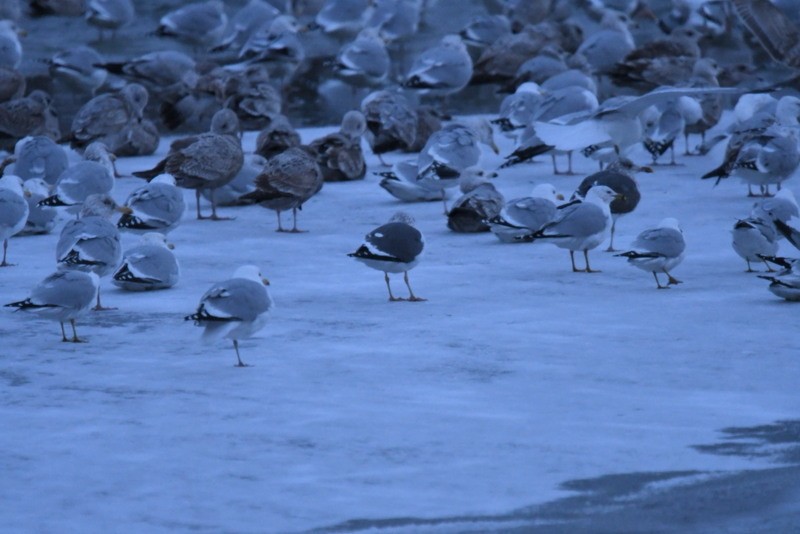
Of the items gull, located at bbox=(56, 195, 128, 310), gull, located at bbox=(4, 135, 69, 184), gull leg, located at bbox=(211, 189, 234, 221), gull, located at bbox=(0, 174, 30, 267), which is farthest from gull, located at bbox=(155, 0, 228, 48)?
gull, located at bbox=(56, 195, 128, 310)

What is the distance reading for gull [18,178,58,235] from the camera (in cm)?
1191

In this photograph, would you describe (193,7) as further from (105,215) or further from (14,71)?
(105,215)

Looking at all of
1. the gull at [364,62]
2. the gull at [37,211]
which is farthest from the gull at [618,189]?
the gull at [364,62]

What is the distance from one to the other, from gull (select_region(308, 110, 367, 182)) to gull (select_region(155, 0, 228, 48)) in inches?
295

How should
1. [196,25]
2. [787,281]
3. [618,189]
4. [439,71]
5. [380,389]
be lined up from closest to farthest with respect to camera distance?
1. [380,389]
2. [787,281]
3. [618,189]
4. [439,71]
5. [196,25]

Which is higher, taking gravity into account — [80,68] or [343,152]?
[80,68]

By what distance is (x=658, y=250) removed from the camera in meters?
9.48

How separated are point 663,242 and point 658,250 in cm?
7

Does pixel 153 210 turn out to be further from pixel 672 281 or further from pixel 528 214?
pixel 672 281

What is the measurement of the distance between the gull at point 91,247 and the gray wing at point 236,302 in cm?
183

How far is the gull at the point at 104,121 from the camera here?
1492cm

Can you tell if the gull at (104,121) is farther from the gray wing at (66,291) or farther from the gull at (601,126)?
the gray wing at (66,291)

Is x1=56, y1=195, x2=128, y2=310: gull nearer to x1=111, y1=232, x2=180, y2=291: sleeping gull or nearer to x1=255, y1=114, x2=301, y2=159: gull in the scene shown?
x1=111, y1=232, x2=180, y2=291: sleeping gull

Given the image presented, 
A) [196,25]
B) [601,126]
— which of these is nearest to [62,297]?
[601,126]
